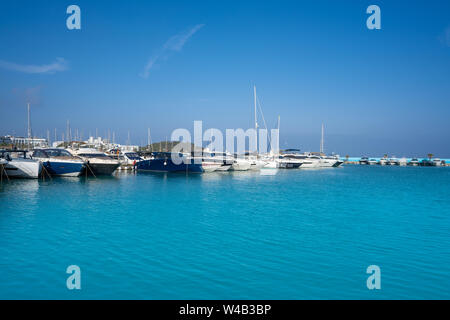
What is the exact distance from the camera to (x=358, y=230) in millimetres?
15828

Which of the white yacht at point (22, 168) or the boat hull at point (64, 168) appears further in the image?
the boat hull at point (64, 168)

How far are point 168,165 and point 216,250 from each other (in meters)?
39.0

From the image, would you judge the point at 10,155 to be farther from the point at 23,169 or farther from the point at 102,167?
the point at 102,167

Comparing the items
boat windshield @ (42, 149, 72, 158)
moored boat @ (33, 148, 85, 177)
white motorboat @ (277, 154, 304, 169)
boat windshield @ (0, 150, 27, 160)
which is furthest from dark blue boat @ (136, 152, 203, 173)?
white motorboat @ (277, 154, 304, 169)

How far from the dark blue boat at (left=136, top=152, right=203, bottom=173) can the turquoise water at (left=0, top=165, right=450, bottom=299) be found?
A: 1013 inches

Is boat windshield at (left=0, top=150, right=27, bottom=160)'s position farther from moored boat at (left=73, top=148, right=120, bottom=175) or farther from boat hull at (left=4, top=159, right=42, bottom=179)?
moored boat at (left=73, top=148, right=120, bottom=175)

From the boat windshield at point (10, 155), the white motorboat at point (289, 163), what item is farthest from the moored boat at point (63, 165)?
the white motorboat at point (289, 163)

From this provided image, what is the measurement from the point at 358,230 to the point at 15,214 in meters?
17.8

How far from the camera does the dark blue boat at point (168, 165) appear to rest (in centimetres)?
4803

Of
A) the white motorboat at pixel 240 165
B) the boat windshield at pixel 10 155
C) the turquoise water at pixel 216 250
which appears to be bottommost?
the turquoise water at pixel 216 250

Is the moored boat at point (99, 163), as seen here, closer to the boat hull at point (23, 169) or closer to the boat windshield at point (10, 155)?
the boat hull at point (23, 169)

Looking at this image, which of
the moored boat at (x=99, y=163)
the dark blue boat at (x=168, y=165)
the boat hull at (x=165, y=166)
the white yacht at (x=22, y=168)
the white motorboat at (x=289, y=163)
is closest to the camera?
the white yacht at (x=22, y=168)

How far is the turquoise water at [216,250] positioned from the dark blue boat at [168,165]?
84.4ft
